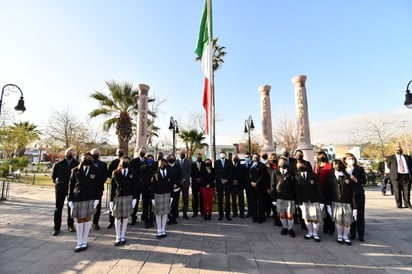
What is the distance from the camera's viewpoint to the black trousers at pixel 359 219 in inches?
169

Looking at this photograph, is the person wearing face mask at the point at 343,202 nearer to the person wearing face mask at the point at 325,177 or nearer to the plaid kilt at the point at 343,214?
the plaid kilt at the point at 343,214

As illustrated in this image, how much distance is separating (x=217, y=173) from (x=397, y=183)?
6.89 meters

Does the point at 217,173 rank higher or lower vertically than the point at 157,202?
higher

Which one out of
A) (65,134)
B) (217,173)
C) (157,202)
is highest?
(65,134)

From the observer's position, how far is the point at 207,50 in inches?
349

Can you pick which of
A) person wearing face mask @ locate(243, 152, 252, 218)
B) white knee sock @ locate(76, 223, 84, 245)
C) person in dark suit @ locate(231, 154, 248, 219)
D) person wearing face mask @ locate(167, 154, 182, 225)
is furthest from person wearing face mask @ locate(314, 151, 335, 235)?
white knee sock @ locate(76, 223, 84, 245)

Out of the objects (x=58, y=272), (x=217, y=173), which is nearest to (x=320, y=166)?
(x=217, y=173)

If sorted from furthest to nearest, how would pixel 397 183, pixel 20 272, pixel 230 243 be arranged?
1. pixel 397 183
2. pixel 230 243
3. pixel 20 272

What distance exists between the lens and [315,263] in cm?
335

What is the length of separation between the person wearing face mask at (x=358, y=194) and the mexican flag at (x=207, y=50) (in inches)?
210

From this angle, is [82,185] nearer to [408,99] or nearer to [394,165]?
[394,165]

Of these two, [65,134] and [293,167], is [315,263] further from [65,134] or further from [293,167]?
[65,134]

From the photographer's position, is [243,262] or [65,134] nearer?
[243,262]

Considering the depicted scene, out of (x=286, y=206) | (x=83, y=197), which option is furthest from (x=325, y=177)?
(x=83, y=197)
